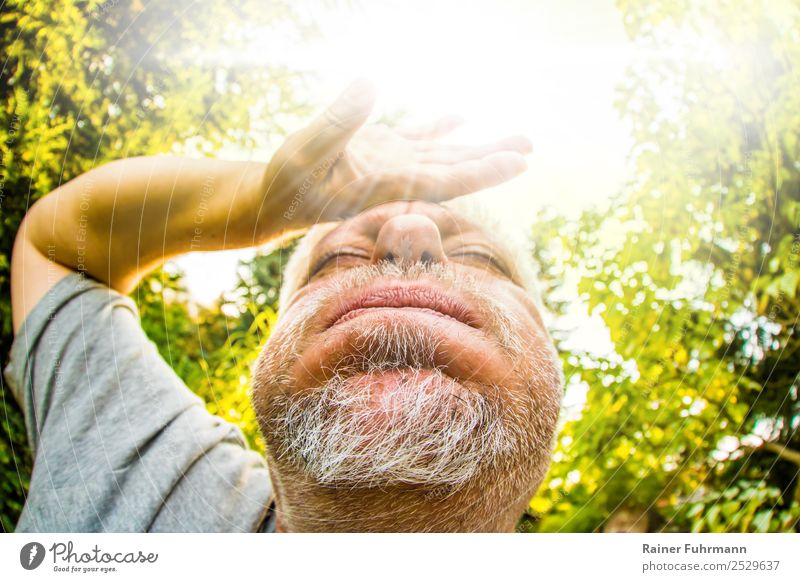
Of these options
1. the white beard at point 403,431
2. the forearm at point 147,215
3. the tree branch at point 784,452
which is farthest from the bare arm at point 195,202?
the tree branch at point 784,452

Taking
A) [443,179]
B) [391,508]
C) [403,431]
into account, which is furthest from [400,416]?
[443,179]

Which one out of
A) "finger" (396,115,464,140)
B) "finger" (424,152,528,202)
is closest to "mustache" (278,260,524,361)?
"finger" (424,152,528,202)

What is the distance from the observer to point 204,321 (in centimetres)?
80

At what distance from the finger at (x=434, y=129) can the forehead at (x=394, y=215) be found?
114mm

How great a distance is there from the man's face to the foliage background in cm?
18

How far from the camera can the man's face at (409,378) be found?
57cm

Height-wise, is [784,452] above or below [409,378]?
below

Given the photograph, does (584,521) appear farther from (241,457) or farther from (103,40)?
(103,40)

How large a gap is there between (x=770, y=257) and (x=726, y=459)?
0.27 metres

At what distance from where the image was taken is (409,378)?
0.56 m

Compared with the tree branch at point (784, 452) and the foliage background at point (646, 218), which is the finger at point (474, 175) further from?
the tree branch at point (784, 452)

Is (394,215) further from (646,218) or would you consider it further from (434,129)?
(646,218)

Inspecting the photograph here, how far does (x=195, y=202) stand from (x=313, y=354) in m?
0.24
